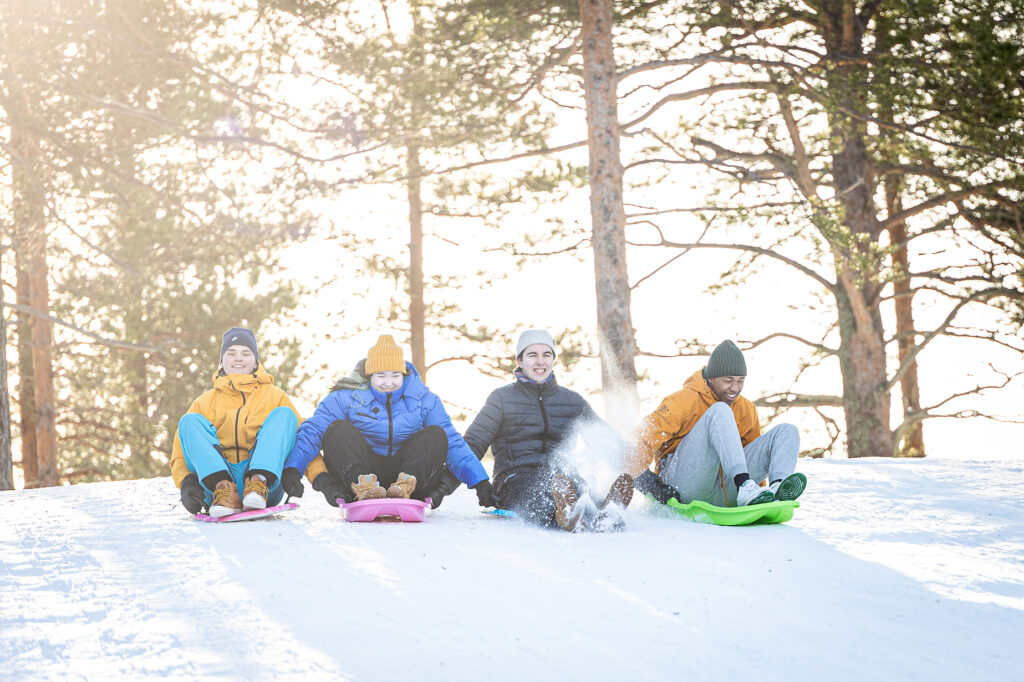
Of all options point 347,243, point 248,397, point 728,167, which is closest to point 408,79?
point 728,167

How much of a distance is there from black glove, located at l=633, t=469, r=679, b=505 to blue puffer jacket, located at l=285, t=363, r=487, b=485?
0.89 meters

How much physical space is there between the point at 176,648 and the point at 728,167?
416 inches

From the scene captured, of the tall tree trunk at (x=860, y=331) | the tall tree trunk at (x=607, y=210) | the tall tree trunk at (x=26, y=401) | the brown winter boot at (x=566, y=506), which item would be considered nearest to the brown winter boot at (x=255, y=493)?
the brown winter boot at (x=566, y=506)

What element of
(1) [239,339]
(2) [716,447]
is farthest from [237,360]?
(2) [716,447]

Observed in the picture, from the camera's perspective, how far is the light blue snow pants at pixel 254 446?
4734 millimetres

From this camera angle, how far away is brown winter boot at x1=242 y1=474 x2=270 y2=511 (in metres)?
4.64

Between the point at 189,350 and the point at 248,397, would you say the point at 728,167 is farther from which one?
the point at 248,397

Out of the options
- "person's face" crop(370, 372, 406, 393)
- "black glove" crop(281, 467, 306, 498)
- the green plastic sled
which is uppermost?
"person's face" crop(370, 372, 406, 393)

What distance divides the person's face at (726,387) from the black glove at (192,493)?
2.68 m

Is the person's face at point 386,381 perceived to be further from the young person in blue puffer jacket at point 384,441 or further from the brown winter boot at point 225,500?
the brown winter boot at point 225,500

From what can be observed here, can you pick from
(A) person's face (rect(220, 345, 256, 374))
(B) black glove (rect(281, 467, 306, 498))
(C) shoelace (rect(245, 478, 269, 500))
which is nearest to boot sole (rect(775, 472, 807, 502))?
(B) black glove (rect(281, 467, 306, 498))

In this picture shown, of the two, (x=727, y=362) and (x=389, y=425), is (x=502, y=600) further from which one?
(x=727, y=362)

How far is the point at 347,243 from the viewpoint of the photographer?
15.3m

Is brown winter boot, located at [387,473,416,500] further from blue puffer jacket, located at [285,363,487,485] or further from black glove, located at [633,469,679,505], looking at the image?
black glove, located at [633,469,679,505]
